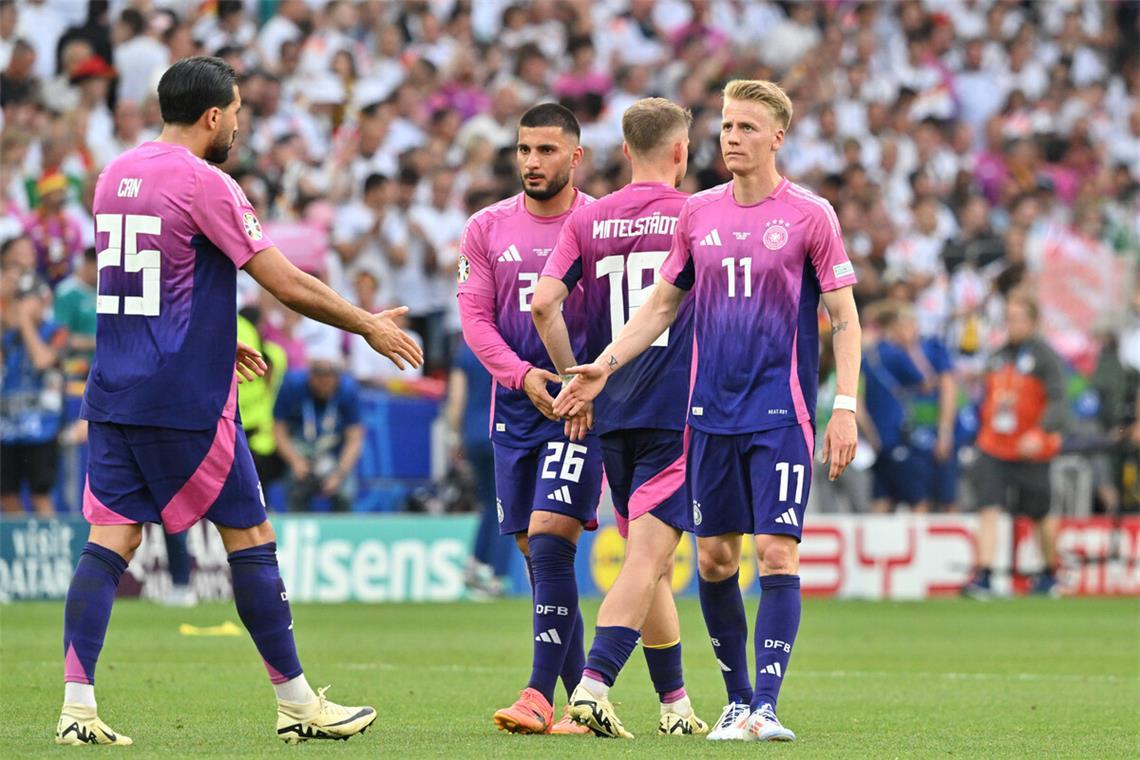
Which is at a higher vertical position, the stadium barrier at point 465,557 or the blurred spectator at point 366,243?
the blurred spectator at point 366,243

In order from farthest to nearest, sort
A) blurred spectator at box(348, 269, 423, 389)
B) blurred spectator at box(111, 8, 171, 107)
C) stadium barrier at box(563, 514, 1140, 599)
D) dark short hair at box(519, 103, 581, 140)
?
blurred spectator at box(111, 8, 171, 107) → blurred spectator at box(348, 269, 423, 389) → stadium barrier at box(563, 514, 1140, 599) → dark short hair at box(519, 103, 581, 140)

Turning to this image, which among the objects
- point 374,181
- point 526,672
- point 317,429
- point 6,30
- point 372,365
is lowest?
point 526,672

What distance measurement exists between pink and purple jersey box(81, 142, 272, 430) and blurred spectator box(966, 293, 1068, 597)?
12140 millimetres

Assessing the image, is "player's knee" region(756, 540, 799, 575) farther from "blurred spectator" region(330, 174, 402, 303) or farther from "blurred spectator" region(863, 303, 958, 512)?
"blurred spectator" region(863, 303, 958, 512)

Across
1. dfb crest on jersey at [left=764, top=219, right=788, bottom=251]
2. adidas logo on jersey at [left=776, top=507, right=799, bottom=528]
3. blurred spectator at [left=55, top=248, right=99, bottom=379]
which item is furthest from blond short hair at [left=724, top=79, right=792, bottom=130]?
blurred spectator at [left=55, top=248, right=99, bottom=379]

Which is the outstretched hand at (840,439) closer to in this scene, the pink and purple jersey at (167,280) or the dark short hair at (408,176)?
the pink and purple jersey at (167,280)

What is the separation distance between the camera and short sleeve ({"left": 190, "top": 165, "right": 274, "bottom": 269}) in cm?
754

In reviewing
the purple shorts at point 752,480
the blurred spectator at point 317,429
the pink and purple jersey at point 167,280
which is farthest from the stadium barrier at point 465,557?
the pink and purple jersey at point 167,280

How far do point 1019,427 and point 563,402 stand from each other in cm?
1098

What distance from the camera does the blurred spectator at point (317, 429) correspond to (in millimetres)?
17781

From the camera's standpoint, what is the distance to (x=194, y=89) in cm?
769

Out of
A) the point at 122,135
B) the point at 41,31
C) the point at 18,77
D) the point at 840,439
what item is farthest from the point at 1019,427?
the point at 840,439

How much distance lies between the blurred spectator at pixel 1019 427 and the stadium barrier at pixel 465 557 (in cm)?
46

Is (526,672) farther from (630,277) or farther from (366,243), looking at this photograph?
(366,243)
